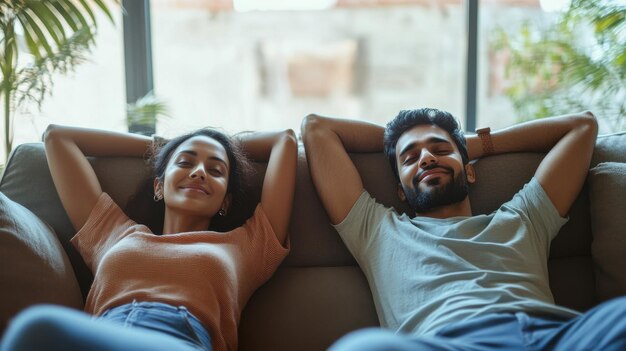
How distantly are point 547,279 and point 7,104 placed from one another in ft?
6.02

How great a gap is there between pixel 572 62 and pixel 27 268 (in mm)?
2249

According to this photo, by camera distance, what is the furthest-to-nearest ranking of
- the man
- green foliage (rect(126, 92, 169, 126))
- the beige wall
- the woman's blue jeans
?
the beige wall
green foliage (rect(126, 92, 169, 126))
the man
the woman's blue jeans

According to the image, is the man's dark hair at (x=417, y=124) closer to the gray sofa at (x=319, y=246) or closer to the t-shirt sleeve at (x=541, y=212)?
the gray sofa at (x=319, y=246)

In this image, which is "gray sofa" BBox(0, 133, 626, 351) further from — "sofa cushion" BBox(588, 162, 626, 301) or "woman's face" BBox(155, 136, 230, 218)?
"woman's face" BBox(155, 136, 230, 218)

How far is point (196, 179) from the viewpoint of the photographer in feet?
5.42

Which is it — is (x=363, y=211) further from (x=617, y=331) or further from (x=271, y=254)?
A: (x=617, y=331)

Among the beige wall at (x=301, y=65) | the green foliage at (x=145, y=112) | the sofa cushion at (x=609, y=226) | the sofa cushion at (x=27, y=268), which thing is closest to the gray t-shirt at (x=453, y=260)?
the sofa cushion at (x=609, y=226)

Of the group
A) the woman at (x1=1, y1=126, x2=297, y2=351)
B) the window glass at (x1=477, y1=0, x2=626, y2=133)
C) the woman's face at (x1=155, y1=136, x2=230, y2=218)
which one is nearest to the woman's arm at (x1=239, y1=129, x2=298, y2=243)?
the woman at (x1=1, y1=126, x2=297, y2=351)

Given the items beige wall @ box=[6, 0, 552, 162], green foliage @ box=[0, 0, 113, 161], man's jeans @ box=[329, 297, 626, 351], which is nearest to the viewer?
man's jeans @ box=[329, 297, 626, 351]

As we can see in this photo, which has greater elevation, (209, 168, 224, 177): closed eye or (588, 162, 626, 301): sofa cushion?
(209, 168, 224, 177): closed eye

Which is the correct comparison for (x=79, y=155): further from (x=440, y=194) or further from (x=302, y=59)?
(x=302, y=59)

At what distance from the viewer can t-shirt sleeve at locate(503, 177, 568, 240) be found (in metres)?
1.66

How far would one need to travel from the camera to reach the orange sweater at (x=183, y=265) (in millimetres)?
1445

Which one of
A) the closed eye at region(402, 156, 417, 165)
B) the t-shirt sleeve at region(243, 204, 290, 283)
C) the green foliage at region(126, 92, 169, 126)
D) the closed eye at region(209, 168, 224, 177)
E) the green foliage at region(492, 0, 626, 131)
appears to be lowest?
the t-shirt sleeve at region(243, 204, 290, 283)
